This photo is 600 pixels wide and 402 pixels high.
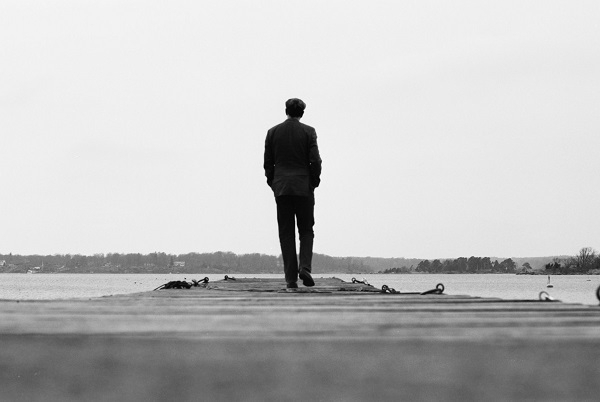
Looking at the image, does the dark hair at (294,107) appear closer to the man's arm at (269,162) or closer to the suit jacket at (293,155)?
the suit jacket at (293,155)

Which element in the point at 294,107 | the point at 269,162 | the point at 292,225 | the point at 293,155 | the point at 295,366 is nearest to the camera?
the point at 295,366

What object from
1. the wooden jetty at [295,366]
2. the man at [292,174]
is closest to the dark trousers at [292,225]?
the man at [292,174]

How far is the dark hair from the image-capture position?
8805mm

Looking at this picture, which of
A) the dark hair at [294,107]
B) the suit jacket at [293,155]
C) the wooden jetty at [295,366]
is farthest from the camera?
the dark hair at [294,107]

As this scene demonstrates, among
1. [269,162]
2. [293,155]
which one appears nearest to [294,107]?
[293,155]

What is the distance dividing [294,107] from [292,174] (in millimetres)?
768

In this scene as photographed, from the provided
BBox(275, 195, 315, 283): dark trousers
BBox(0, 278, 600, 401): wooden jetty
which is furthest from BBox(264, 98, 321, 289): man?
BBox(0, 278, 600, 401): wooden jetty

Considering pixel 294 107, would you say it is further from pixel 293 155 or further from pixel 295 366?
pixel 295 366

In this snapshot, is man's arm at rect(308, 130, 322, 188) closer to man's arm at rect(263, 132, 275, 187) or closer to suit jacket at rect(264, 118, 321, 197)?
suit jacket at rect(264, 118, 321, 197)

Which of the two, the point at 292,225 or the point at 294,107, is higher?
the point at 294,107

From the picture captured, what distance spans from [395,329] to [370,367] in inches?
12.3

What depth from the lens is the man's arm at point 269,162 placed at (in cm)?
883

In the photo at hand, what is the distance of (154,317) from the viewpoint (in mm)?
2406

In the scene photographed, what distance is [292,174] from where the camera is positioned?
873 centimetres
